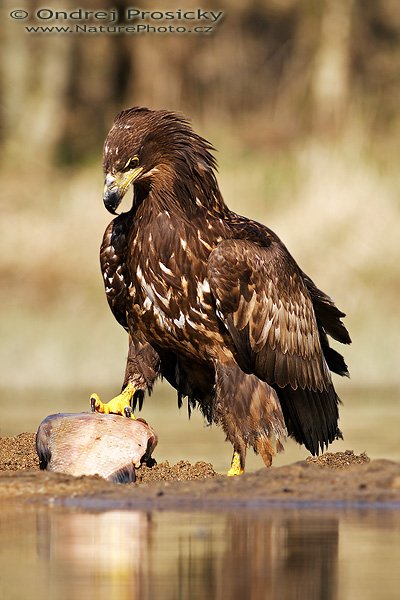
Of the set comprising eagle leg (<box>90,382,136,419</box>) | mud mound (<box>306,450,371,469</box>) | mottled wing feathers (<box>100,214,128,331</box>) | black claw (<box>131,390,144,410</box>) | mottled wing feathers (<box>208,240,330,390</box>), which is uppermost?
mottled wing feathers (<box>100,214,128,331</box>)

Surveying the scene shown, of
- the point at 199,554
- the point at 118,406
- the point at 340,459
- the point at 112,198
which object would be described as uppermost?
the point at 112,198

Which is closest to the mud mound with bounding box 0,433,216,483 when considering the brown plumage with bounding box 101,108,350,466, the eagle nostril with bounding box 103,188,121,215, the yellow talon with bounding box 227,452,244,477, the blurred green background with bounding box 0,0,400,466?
the yellow talon with bounding box 227,452,244,477

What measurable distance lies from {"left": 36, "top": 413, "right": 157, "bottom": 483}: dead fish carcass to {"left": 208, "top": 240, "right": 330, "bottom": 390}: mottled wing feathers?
0.93 metres

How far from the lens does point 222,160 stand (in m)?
24.9

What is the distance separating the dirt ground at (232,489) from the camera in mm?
8953

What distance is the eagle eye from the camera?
1084 cm

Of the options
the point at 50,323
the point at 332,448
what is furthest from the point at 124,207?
the point at 332,448

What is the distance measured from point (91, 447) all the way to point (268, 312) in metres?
1.57

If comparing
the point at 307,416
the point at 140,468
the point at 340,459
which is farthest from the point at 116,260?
the point at 340,459

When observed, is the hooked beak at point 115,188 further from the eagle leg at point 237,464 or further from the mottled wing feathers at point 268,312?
the eagle leg at point 237,464

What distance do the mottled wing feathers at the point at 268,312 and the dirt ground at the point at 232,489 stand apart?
1.53 meters

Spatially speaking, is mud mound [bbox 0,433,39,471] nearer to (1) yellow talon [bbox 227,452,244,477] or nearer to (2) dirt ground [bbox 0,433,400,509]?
(1) yellow talon [bbox 227,452,244,477]

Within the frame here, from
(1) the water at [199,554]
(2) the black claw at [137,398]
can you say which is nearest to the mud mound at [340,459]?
(2) the black claw at [137,398]

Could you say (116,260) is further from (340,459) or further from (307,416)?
(340,459)
